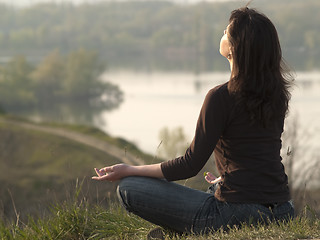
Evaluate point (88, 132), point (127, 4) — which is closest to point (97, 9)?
point (127, 4)

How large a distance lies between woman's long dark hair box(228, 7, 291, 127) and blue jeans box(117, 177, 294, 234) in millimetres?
490

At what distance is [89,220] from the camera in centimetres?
339

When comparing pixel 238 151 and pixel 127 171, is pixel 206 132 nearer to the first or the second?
pixel 238 151

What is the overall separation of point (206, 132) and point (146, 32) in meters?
123

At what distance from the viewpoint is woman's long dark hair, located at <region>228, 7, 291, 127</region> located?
94.1 inches

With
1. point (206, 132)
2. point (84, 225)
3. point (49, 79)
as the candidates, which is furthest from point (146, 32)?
point (206, 132)

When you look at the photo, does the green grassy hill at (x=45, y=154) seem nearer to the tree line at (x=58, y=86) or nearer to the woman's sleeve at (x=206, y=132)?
the woman's sleeve at (x=206, y=132)

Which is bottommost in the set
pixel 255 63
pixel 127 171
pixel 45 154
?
pixel 45 154

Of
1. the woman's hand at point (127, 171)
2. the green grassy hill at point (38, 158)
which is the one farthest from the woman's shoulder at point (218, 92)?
the green grassy hill at point (38, 158)

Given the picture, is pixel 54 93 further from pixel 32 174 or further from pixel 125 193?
pixel 125 193

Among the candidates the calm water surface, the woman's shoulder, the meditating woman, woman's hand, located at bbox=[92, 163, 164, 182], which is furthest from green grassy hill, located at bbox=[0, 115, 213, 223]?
the woman's shoulder

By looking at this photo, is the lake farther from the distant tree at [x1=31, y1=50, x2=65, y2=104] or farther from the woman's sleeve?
the woman's sleeve

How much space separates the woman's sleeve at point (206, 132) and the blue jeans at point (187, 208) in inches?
5.9

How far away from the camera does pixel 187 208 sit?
2588 mm
